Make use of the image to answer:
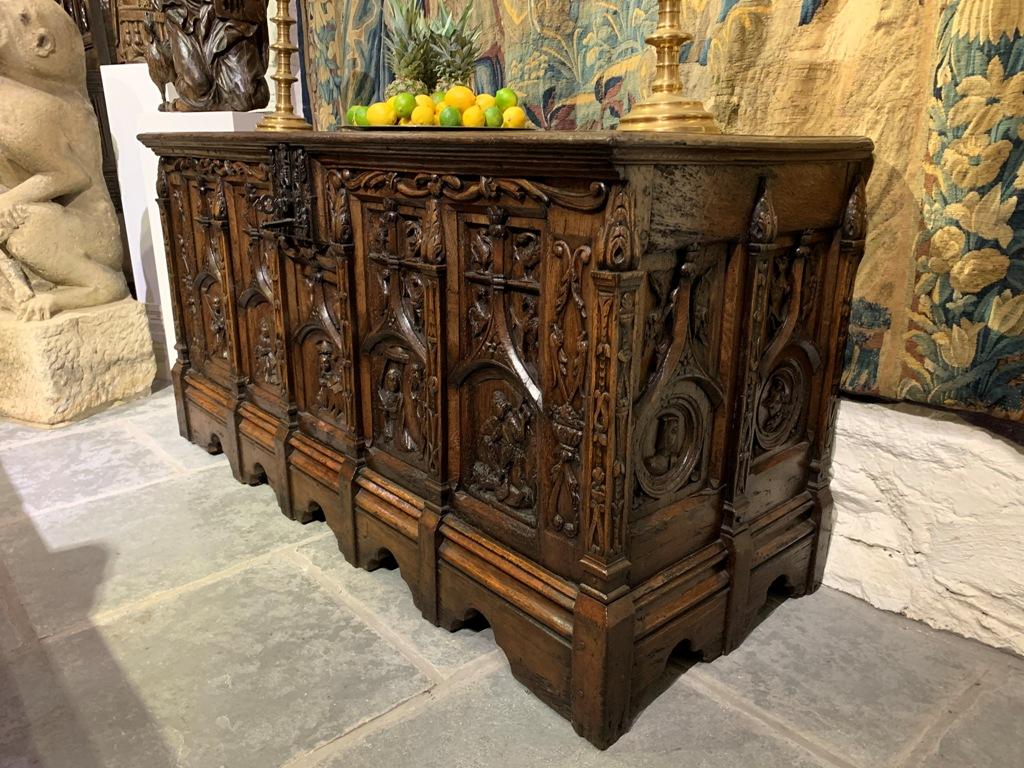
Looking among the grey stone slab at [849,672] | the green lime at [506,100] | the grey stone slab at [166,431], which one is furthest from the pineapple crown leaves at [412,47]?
the grey stone slab at [849,672]

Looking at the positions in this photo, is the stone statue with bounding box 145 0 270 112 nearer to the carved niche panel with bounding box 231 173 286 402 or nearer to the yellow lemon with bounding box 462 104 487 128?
the carved niche panel with bounding box 231 173 286 402

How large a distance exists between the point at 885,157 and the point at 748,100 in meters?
0.38

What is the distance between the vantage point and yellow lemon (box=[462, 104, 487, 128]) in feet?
6.29

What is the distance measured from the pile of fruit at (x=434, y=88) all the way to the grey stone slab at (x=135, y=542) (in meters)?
1.27

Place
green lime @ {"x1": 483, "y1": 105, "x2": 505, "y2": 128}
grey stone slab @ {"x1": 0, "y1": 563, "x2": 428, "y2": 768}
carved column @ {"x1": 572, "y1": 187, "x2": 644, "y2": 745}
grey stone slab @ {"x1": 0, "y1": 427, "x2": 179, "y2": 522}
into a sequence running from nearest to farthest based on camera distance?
1. carved column @ {"x1": 572, "y1": 187, "x2": 644, "y2": 745}
2. grey stone slab @ {"x1": 0, "y1": 563, "x2": 428, "y2": 768}
3. green lime @ {"x1": 483, "y1": 105, "x2": 505, "y2": 128}
4. grey stone slab @ {"x1": 0, "y1": 427, "x2": 179, "y2": 522}

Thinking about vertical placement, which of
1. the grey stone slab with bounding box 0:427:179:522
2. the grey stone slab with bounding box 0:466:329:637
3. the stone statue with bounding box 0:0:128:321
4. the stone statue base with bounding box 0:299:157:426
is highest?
the stone statue with bounding box 0:0:128:321

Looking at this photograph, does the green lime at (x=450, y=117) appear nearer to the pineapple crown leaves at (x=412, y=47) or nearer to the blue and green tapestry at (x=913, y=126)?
the pineapple crown leaves at (x=412, y=47)

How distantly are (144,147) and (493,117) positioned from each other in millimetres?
2612

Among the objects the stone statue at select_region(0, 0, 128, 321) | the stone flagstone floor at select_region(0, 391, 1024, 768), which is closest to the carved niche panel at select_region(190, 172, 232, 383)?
the stone flagstone floor at select_region(0, 391, 1024, 768)

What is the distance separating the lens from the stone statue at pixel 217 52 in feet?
10.1

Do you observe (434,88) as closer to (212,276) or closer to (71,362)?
(212,276)

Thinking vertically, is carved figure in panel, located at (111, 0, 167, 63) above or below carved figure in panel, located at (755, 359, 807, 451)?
above

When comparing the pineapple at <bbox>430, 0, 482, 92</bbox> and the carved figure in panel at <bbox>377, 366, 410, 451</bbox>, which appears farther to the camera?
the pineapple at <bbox>430, 0, 482, 92</bbox>

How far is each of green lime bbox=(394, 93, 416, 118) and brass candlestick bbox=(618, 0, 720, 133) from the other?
0.61 metres
